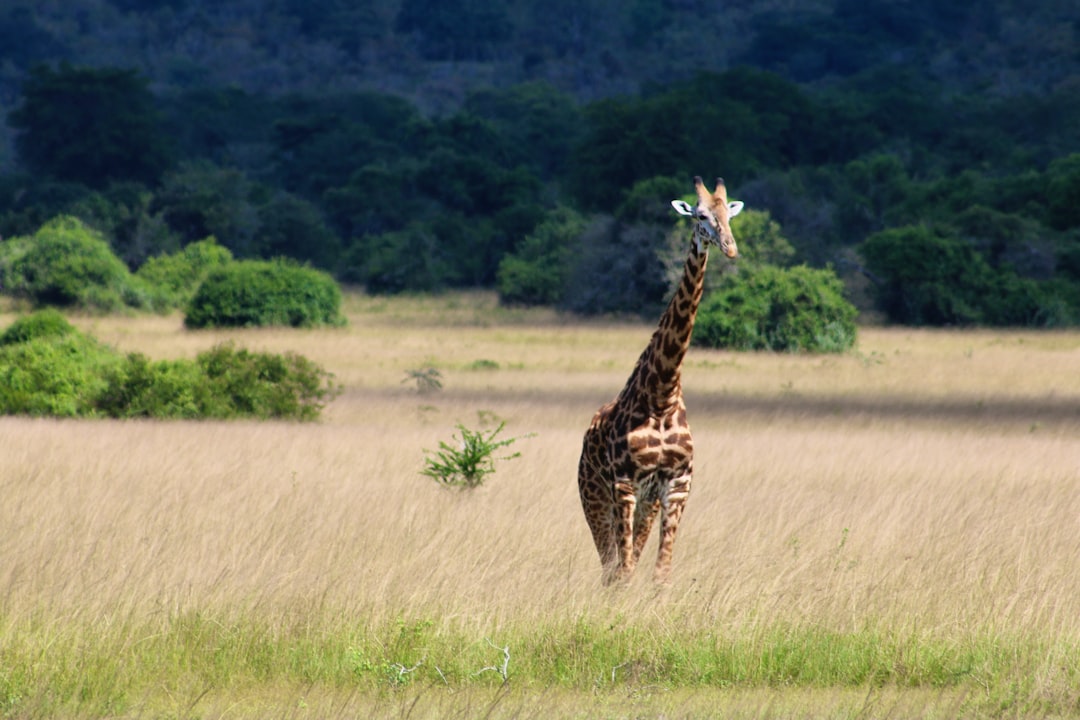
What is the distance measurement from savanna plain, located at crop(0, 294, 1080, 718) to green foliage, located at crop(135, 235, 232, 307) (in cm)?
2754

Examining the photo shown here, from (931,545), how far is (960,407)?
36.5ft

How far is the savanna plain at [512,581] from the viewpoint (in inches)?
274

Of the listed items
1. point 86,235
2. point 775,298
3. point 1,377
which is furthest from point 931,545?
point 86,235

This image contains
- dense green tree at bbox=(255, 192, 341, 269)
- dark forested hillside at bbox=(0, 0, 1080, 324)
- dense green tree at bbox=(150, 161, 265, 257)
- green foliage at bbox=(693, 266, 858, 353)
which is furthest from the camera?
dense green tree at bbox=(255, 192, 341, 269)

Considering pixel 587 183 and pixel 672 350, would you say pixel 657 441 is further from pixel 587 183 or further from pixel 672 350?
pixel 587 183

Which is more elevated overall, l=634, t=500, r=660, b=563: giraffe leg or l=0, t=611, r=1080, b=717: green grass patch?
l=634, t=500, r=660, b=563: giraffe leg

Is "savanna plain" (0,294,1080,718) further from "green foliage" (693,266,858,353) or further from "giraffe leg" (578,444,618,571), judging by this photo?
"green foliage" (693,266,858,353)

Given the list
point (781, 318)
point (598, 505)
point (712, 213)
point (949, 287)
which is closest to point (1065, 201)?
point (949, 287)

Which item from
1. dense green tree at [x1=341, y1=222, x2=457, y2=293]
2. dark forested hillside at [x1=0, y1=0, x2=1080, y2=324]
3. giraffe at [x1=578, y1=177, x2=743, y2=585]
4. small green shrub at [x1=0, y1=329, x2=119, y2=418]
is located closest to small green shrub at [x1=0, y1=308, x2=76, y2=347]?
small green shrub at [x1=0, y1=329, x2=119, y2=418]

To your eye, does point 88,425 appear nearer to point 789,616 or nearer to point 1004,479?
point 1004,479

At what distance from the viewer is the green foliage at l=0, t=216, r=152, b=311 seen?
40594mm

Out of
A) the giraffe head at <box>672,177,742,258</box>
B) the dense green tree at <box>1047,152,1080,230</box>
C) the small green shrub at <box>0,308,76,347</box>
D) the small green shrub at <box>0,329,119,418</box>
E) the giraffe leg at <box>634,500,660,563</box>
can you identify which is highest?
the dense green tree at <box>1047,152,1080,230</box>

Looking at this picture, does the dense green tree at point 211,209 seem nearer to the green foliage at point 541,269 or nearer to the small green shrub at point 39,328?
the green foliage at point 541,269

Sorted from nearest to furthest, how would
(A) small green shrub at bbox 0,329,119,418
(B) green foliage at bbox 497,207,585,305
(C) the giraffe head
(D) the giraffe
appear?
(C) the giraffe head
(D) the giraffe
(A) small green shrub at bbox 0,329,119,418
(B) green foliage at bbox 497,207,585,305
